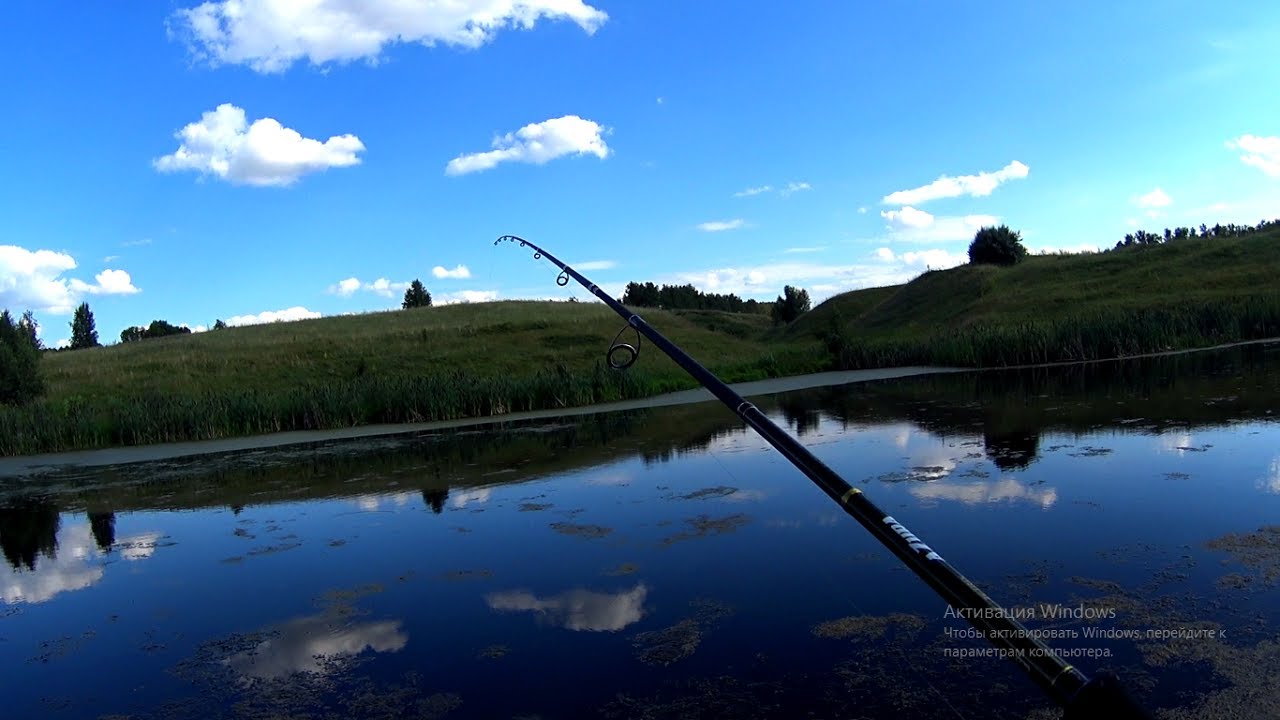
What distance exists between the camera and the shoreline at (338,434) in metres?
15.2

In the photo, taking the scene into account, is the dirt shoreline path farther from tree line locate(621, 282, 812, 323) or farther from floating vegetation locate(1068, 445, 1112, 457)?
tree line locate(621, 282, 812, 323)

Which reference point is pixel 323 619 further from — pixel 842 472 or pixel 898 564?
pixel 842 472

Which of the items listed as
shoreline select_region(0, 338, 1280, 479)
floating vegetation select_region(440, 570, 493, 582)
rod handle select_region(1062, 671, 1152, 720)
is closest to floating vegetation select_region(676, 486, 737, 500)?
floating vegetation select_region(440, 570, 493, 582)

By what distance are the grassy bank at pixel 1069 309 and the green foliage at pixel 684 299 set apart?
42648 mm

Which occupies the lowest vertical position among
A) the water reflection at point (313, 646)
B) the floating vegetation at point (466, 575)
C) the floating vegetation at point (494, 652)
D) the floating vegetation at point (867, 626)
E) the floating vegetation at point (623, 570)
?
the floating vegetation at point (867, 626)

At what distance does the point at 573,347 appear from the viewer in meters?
36.5

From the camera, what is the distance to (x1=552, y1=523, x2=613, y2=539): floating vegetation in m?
7.22

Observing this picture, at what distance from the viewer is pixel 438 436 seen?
15.6 m

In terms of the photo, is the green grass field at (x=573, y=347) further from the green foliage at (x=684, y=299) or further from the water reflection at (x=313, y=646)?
the green foliage at (x=684, y=299)

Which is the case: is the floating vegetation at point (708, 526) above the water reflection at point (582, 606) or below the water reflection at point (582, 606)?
above

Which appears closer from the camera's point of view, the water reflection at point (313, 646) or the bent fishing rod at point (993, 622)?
the bent fishing rod at point (993, 622)

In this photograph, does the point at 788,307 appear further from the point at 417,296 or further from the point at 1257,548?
the point at 1257,548

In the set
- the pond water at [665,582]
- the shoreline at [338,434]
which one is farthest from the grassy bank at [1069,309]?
the pond water at [665,582]

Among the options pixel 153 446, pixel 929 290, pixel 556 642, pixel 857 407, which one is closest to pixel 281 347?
pixel 153 446
